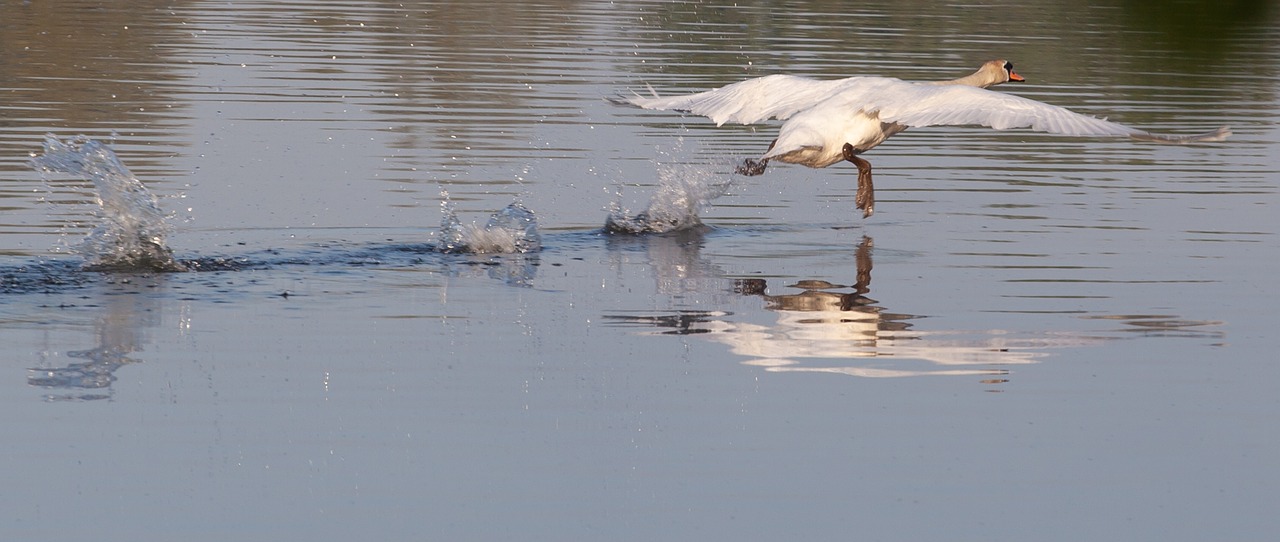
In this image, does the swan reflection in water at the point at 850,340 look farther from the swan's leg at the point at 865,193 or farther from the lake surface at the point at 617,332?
the swan's leg at the point at 865,193

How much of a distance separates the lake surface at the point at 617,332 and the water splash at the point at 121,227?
0.14 meters

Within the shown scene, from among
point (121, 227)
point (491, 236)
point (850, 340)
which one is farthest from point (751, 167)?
point (121, 227)

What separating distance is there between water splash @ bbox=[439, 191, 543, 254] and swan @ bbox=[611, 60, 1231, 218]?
1299 millimetres

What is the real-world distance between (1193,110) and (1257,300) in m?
12.0

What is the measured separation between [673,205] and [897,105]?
2.17 meters

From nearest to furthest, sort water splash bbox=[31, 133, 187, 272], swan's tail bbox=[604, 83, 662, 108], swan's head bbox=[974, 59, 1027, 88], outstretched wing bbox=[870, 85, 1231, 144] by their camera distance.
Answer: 1. water splash bbox=[31, 133, 187, 272]
2. outstretched wing bbox=[870, 85, 1231, 144]
3. swan's tail bbox=[604, 83, 662, 108]
4. swan's head bbox=[974, 59, 1027, 88]

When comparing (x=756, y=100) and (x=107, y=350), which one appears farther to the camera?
(x=756, y=100)

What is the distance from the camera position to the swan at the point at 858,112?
1164cm

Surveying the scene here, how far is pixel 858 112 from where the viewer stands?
12664mm

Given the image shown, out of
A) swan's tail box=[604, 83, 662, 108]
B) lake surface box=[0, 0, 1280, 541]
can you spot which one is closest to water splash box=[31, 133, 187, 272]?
lake surface box=[0, 0, 1280, 541]

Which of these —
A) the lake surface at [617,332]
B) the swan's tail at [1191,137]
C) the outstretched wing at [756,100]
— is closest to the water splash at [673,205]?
the lake surface at [617,332]

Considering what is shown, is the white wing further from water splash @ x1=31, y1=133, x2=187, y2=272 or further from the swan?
water splash @ x1=31, y1=133, x2=187, y2=272

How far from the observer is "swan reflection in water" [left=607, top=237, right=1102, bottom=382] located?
932 cm

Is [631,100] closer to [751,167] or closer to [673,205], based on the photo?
[673,205]
